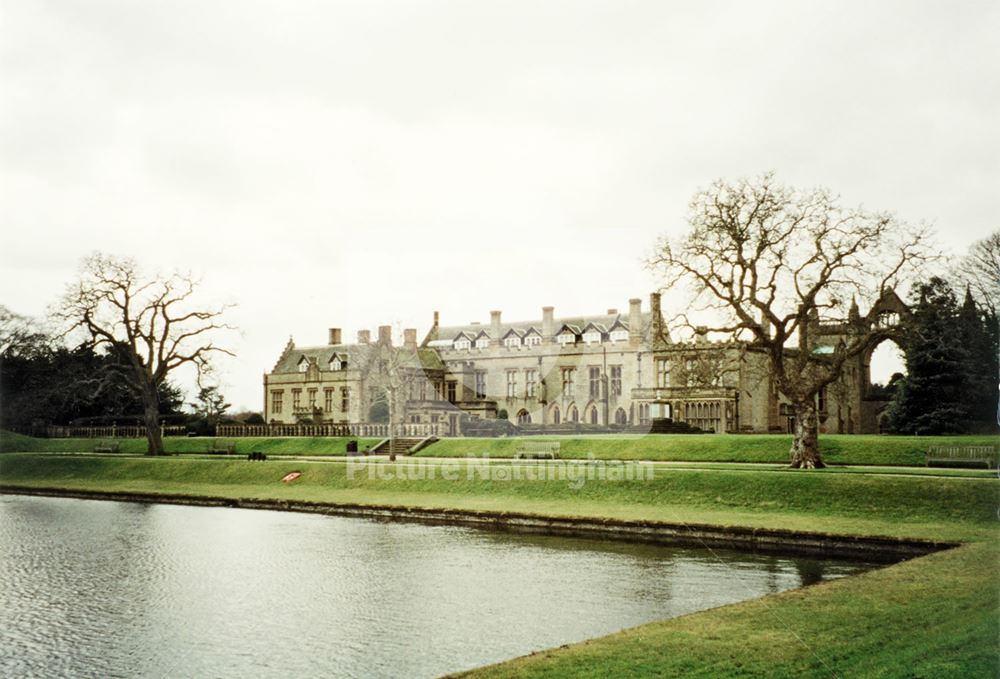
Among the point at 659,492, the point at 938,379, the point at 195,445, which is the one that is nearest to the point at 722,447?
the point at 659,492

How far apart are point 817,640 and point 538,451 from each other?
3140 centimetres

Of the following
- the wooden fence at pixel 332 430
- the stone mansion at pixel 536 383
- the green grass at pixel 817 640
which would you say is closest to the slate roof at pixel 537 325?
the stone mansion at pixel 536 383

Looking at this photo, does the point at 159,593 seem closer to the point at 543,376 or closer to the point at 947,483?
the point at 947,483

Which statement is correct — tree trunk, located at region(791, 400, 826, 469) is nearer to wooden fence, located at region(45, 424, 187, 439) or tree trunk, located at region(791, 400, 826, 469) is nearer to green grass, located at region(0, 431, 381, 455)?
green grass, located at region(0, 431, 381, 455)

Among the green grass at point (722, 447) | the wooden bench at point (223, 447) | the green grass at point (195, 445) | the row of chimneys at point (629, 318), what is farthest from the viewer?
the row of chimneys at point (629, 318)

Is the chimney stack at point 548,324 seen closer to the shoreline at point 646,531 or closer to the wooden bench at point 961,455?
the shoreline at point 646,531

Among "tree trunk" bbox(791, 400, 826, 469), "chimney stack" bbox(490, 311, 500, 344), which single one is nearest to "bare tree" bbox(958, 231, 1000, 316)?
"tree trunk" bbox(791, 400, 826, 469)

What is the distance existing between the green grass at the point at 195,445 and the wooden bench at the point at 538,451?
459 inches

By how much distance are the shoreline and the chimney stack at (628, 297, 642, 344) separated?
118 feet

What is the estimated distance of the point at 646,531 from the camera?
83.1 feet

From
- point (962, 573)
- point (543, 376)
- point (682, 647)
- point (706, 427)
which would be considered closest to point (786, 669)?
point (682, 647)

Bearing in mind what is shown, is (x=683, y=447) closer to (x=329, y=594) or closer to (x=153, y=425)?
(x=329, y=594)

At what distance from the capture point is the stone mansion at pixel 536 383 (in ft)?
Result: 186

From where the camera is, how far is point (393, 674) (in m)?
11.7
